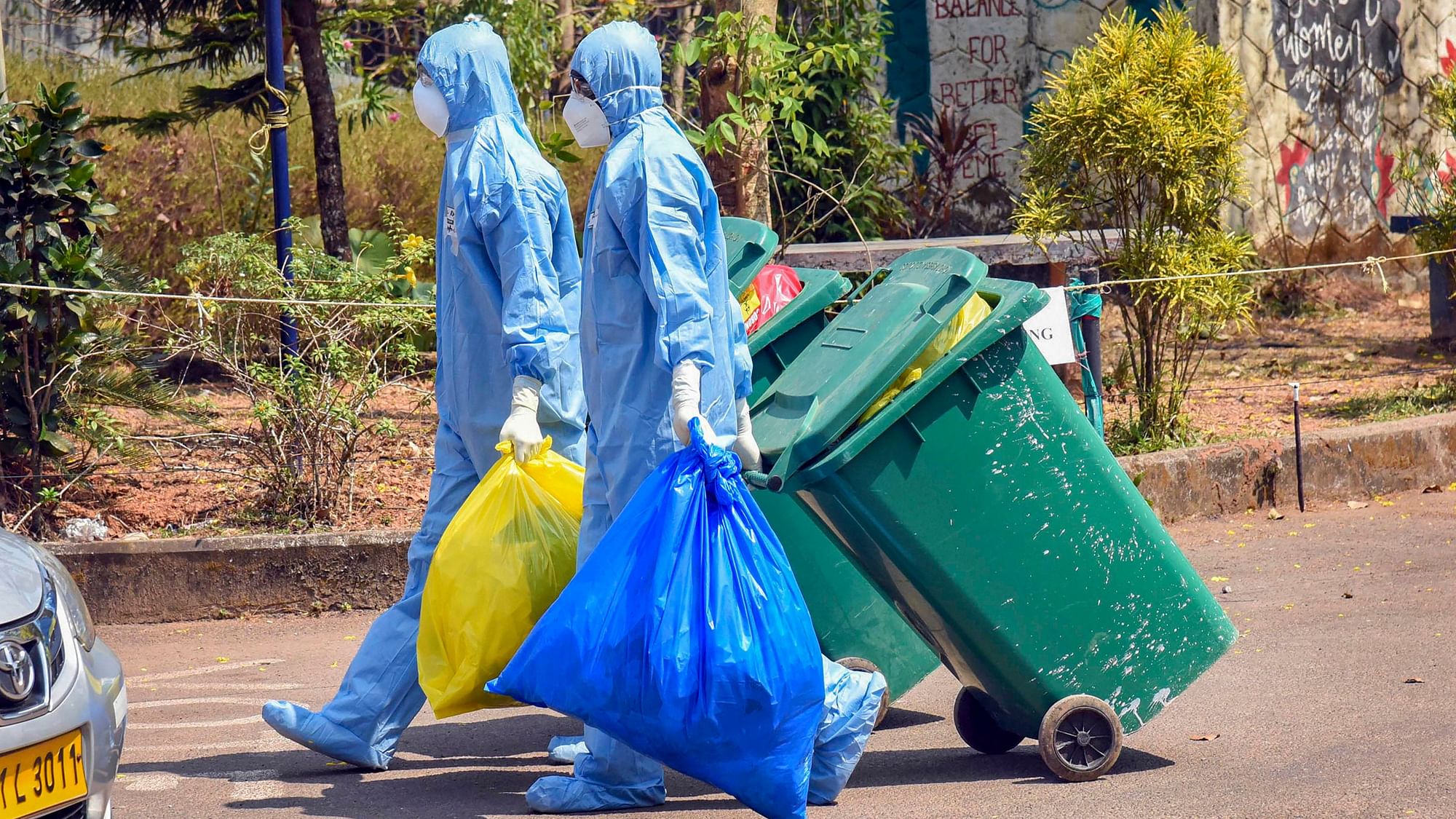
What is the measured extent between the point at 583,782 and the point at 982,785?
0.93 metres

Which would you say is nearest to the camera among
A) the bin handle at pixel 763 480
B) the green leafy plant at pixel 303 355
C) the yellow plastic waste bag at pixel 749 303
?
the bin handle at pixel 763 480

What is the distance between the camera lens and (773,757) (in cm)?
327

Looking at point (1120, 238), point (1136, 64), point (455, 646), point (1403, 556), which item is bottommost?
point (1403, 556)

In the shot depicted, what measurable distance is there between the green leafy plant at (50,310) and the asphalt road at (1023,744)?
0.82m

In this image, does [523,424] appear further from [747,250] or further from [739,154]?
[739,154]

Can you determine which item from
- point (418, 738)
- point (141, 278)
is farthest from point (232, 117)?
point (418, 738)

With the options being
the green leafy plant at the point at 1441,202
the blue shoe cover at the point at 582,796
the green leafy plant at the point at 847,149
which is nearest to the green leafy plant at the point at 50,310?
the blue shoe cover at the point at 582,796

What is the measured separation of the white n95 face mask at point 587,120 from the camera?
3738 mm

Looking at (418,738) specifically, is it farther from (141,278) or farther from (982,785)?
(141,278)

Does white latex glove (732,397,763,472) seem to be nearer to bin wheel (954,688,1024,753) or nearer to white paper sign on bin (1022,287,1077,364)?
bin wheel (954,688,1024,753)

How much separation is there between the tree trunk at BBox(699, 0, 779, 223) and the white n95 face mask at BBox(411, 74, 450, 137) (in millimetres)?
2984

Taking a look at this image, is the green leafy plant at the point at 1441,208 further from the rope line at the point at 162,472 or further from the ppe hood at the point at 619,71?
the ppe hood at the point at 619,71

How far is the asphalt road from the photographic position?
3660 millimetres

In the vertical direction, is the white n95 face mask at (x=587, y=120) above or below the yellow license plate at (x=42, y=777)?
above
